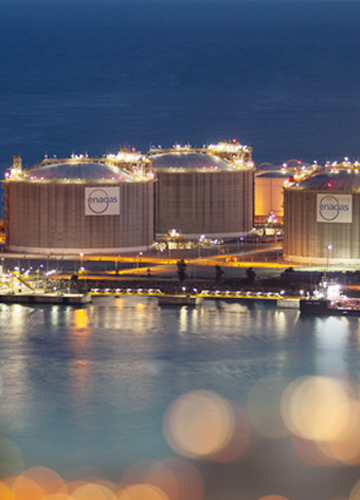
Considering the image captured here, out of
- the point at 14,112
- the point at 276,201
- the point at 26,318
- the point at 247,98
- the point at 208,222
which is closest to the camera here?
the point at 26,318

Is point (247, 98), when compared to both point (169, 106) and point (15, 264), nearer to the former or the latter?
point (169, 106)

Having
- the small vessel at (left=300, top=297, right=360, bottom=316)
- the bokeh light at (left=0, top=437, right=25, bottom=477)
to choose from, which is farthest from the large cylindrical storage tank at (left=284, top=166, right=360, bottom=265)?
the bokeh light at (left=0, top=437, right=25, bottom=477)

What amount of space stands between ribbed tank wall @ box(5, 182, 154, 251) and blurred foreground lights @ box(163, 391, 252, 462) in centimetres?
2440

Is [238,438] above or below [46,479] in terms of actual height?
above

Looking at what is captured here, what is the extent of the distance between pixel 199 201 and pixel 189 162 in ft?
7.92

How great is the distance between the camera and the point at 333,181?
59094 millimetres

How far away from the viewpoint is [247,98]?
19450 centimetres

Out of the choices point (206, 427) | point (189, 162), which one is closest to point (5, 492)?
point (206, 427)

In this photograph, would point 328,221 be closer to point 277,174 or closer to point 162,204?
point 162,204

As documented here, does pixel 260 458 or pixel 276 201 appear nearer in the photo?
pixel 260 458

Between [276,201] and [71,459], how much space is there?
46074 mm

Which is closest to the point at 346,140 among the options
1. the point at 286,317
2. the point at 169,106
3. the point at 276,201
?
the point at 169,106

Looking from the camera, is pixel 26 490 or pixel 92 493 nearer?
pixel 92 493

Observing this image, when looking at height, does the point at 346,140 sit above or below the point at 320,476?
above
